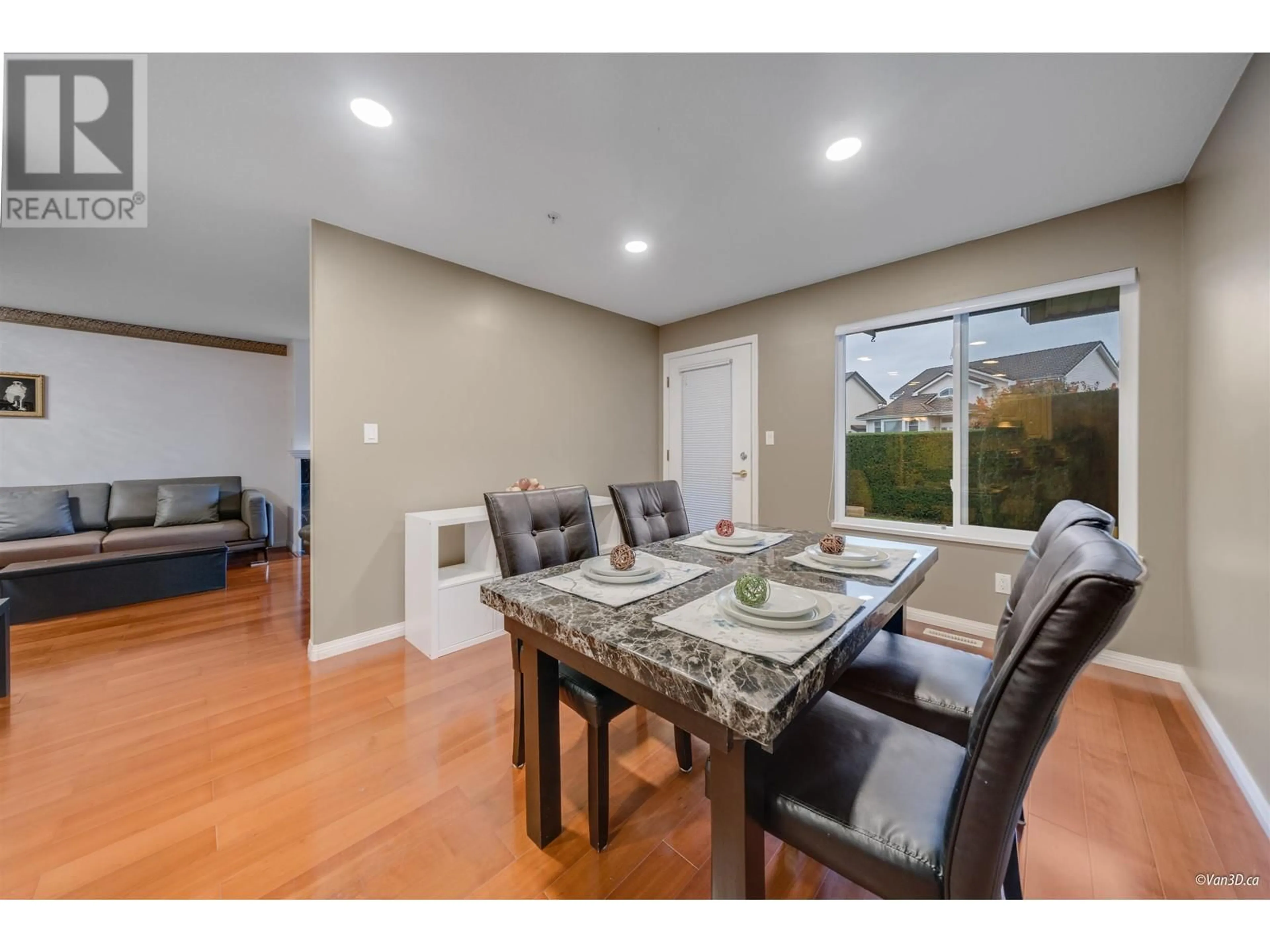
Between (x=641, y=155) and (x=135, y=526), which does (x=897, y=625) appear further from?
(x=135, y=526)

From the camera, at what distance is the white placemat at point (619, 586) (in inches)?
44.1

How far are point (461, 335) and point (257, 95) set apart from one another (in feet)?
4.87

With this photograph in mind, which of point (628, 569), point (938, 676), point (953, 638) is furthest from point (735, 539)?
point (953, 638)

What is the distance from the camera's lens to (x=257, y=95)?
5.07ft

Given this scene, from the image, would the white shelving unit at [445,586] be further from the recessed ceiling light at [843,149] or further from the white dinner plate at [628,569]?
the recessed ceiling light at [843,149]

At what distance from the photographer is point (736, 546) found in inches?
67.6

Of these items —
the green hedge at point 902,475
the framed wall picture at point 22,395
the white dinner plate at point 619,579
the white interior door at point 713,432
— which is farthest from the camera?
the framed wall picture at point 22,395

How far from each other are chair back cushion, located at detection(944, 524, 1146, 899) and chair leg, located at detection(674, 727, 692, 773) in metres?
0.97

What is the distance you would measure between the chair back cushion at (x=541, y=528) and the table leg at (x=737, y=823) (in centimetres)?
94

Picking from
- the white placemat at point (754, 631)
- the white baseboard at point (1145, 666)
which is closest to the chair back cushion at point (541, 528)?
the white placemat at point (754, 631)

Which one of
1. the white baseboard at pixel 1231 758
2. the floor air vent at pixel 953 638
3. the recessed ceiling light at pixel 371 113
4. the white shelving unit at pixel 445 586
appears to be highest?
the recessed ceiling light at pixel 371 113

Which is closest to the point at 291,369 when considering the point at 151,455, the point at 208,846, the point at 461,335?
the point at 151,455

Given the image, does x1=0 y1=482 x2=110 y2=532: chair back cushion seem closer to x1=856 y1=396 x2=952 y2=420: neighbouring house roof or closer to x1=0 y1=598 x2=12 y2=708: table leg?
x1=0 y1=598 x2=12 y2=708: table leg

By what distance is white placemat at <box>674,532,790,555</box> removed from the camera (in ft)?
5.46
